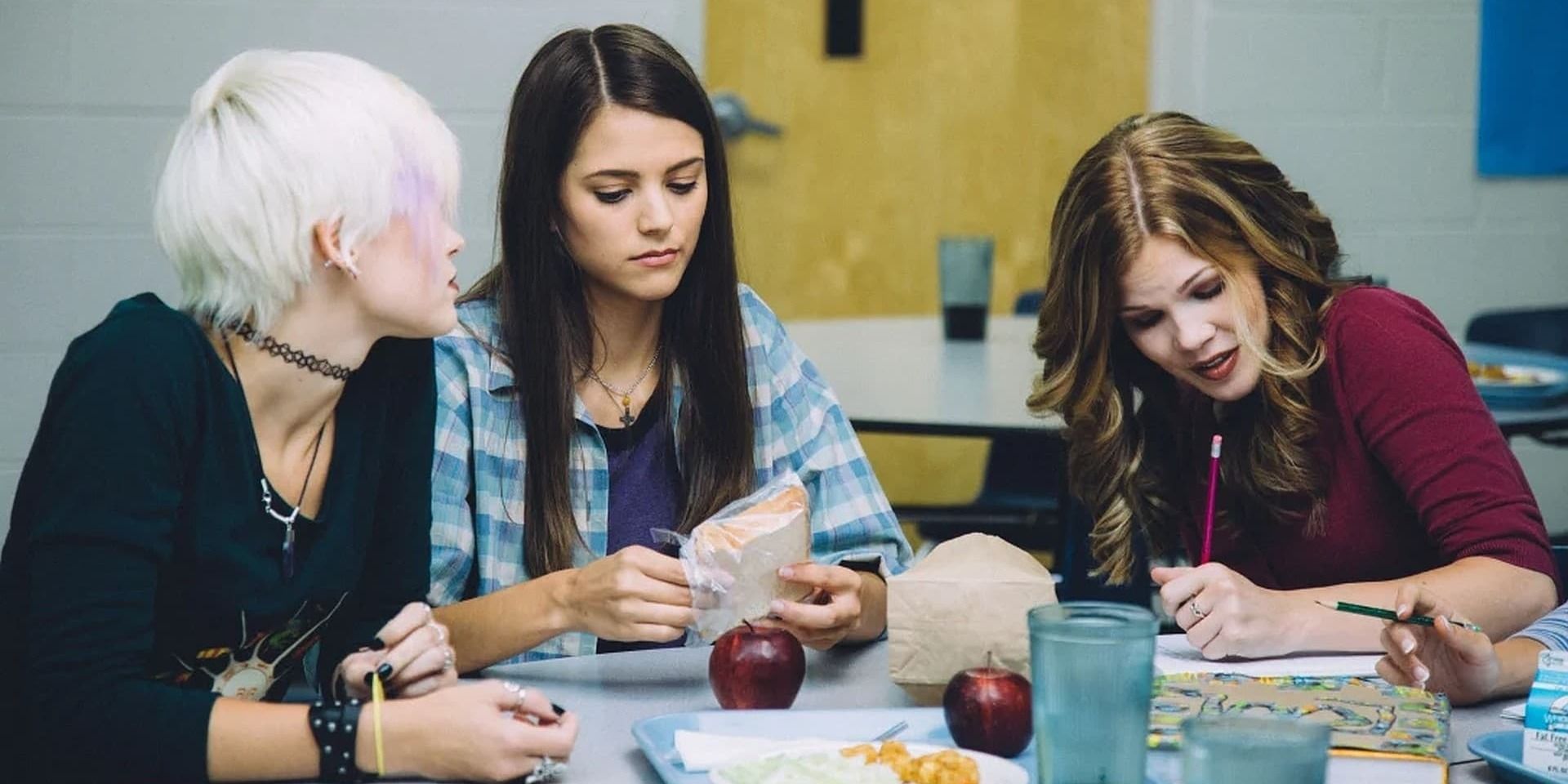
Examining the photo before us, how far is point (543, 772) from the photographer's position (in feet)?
3.56

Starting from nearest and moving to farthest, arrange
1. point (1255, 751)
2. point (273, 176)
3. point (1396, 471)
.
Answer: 1. point (1255, 751)
2. point (273, 176)
3. point (1396, 471)

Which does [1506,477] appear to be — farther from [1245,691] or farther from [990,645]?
[990,645]

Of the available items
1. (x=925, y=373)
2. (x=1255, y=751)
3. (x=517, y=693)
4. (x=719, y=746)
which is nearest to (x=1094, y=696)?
(x=1255, y=751)

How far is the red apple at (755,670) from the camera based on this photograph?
4.03ft

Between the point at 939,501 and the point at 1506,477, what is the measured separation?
2853 mm

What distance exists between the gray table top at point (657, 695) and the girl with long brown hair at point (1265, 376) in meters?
0.37

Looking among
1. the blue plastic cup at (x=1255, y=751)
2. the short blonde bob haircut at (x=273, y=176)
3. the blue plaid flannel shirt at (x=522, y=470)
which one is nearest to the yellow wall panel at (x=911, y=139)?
the blue plaid flannel shirt at (x=522, y=470)

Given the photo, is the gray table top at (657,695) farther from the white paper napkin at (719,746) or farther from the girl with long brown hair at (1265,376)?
the girl with long brown hair at (1265,376)

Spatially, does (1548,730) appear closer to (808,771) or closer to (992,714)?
(992,714)

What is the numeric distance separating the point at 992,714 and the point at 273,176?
2.02ft

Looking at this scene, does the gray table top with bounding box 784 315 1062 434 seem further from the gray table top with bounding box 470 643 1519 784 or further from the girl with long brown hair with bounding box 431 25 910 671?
the gray table top with bounding box 470 643 1519 784

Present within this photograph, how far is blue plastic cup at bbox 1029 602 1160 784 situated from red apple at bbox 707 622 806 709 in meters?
0.27

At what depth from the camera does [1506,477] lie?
5.08 feet

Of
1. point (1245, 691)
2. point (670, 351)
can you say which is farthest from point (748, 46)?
point (1245, 691)
